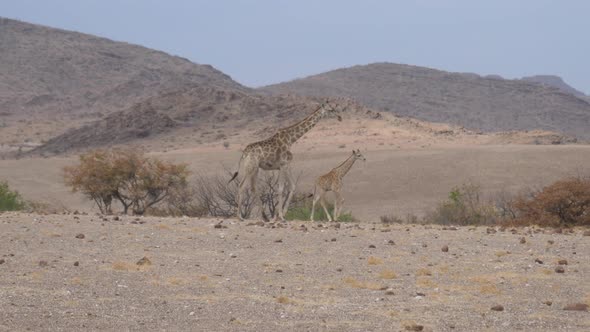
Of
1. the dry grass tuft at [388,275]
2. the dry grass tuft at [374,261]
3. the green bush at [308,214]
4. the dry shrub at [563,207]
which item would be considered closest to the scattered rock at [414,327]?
the dry grass tuft at [388,275]

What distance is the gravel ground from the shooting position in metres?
9.48

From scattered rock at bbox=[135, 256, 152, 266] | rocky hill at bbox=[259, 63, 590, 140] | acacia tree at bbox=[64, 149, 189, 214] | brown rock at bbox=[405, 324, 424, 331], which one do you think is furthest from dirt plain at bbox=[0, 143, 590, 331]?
rocky hill at bbox=[259, 63, 590, 140]

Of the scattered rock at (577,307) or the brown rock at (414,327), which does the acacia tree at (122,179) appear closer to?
the scattered rock at (577,307)

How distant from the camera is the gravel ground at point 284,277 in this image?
9.48 meters

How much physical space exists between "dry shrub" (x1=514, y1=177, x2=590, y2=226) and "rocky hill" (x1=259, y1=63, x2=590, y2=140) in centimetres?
7068

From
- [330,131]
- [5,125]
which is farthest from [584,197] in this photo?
[5,125]

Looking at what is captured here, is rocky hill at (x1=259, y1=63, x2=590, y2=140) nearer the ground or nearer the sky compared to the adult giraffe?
nearer the sky

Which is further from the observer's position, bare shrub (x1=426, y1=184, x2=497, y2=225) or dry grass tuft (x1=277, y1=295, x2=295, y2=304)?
bare shrub (x1=426, y1=184, x2=497, y2=225)

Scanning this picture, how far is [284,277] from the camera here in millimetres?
12234

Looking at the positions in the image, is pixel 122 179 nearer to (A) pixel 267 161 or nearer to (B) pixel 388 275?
(A) pixel 267 161

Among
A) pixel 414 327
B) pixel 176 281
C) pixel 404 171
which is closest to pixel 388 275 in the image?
pixel 176 281

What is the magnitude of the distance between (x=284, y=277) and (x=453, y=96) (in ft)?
340

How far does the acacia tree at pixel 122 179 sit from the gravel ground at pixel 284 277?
10604 mm

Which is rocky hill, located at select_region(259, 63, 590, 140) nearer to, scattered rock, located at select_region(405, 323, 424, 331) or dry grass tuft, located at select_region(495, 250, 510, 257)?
dry grass tuft, located at select_region(495, 250, 510, 257)
